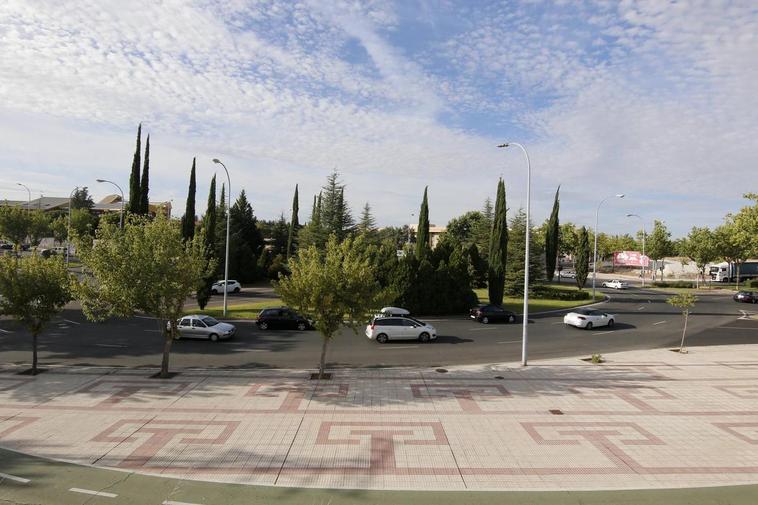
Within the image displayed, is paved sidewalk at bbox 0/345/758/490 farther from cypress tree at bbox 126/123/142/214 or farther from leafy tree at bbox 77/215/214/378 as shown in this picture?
cypress tree at bbox 126/123/142/214

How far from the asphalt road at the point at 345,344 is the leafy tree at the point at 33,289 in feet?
7.97

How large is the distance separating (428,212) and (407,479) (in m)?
44.8

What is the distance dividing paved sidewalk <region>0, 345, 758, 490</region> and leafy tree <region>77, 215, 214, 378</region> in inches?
Answer: 108

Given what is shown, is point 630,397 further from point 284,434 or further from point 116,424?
point 116,424

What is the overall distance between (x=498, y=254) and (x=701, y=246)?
129 ft

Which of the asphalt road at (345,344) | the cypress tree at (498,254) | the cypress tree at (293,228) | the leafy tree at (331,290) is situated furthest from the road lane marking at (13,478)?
the cypress tree at (293,228)

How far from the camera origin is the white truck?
254ft

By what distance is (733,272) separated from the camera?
78625mm

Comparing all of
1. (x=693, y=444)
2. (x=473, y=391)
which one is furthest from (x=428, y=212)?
(x=693, y=444)

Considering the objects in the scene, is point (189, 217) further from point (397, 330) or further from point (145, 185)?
point (397, 330)

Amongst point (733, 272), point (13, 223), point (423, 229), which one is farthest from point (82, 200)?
point (733, 272)

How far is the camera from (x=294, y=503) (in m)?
8.33

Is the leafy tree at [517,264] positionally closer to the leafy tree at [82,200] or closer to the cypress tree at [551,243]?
the cypress tree at [551,243]

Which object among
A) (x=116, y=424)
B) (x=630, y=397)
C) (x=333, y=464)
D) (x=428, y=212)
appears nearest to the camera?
(x=333, y=464)
